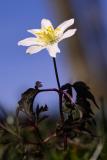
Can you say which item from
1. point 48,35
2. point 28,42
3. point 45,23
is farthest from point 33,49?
point 45,23

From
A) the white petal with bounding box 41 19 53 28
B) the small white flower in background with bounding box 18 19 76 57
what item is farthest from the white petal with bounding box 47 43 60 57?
the white petal with bounding box 41 19 53 28

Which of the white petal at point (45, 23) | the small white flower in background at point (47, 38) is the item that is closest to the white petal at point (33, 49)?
the small white flower in background at point (47, 38)

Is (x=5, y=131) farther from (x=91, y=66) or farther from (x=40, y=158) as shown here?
(x=91, y=66)

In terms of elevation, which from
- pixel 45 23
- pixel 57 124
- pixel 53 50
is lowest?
pixel 57 124

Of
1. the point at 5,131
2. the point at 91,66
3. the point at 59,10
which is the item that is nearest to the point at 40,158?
the point at 5,131

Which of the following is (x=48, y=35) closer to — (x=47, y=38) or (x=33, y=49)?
(x=47, y=38)

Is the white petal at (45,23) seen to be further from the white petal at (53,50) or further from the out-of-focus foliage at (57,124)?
the out-of-focus foliage at (57,124)

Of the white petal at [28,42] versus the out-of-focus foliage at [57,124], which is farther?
the white petal at [28,42]
